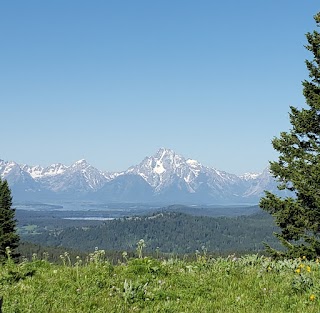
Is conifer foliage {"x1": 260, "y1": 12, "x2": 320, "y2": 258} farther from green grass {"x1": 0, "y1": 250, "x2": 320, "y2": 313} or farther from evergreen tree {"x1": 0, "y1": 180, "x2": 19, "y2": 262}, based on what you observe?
evergreen tree {"x1": 0, "y1": 180, "x2": 19, "y2": 262}

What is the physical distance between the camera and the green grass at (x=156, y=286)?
695 cm

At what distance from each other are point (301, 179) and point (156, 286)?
13.6m

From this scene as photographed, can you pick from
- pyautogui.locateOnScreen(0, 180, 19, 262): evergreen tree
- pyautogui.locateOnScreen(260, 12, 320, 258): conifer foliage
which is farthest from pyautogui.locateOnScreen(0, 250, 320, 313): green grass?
pyautogui.locateOnScreen(0, 180, 19, 262): evergreen tree

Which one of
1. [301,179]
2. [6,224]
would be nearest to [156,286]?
[301,179]

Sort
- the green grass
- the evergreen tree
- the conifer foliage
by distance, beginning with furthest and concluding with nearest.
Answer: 1. the evergreen tree
2. the conifer foliage
3. the green grass

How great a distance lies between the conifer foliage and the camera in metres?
19.3

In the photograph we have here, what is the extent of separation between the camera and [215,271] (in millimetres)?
9062

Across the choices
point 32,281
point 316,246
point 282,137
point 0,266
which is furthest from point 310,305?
point 282,137

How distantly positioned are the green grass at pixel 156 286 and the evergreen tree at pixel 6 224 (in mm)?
39396

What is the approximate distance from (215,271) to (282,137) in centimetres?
1463

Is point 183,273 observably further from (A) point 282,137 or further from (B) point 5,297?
(A) point 282,137

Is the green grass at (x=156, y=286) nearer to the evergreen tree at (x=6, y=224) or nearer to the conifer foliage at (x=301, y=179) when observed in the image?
the conifer foliage at (x=301, y=179)

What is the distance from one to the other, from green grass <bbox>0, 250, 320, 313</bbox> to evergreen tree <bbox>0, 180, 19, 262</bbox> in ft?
129

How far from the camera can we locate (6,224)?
4944 centimetres
